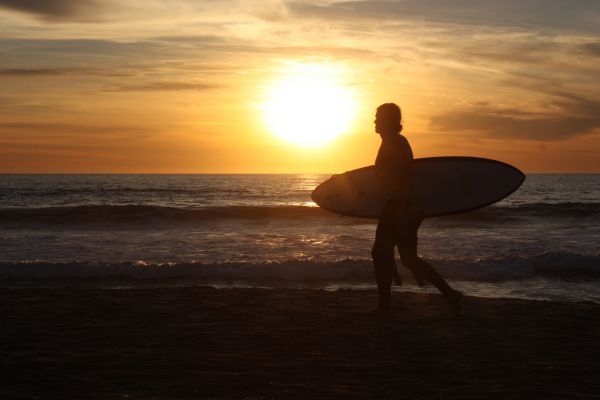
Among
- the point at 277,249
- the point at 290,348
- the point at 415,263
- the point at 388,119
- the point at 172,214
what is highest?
the point at 388,119

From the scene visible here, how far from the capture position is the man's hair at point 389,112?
7.54 meters

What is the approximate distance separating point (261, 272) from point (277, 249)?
16.2 ft

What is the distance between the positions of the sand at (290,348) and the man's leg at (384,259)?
29cm

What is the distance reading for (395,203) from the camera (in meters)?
7.41

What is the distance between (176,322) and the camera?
7438 mm

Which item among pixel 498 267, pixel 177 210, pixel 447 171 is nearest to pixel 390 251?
pixel 447 171

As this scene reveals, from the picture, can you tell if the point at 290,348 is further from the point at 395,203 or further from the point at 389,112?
the point at 389,112

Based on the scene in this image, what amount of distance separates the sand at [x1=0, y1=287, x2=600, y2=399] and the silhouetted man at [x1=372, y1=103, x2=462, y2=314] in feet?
1.94

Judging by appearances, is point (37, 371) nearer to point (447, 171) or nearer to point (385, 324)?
point (385, 324)

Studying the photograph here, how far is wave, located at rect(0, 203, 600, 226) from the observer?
27406 mm

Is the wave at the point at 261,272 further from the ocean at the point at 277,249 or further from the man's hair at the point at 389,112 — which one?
the man's hair at the point at 389,112

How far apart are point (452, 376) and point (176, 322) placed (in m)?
3.23

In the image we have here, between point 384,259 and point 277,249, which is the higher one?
point 384,259

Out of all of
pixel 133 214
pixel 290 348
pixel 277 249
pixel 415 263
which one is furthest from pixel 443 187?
pixel 133 214
